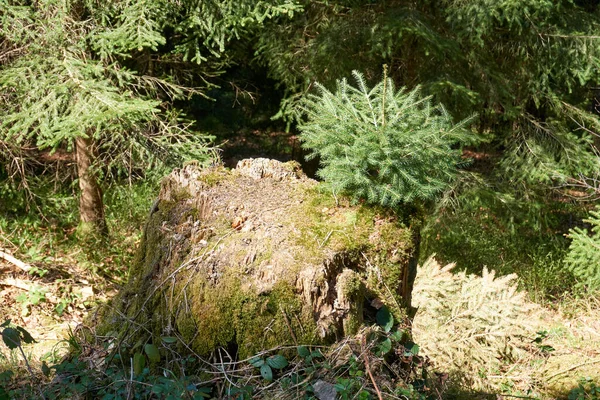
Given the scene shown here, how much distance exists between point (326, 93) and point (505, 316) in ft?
8.97

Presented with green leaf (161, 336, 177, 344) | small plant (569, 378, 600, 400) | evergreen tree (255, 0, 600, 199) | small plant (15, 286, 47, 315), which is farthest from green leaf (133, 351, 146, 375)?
evergreen tree (255, 0, 600, 199)

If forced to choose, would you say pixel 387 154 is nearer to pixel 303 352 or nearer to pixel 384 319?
pixel 384 319

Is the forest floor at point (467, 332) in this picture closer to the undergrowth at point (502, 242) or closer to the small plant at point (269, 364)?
the undergrowth at point (502, 242)

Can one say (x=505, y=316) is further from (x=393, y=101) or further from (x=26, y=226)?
(x=26, y=226)

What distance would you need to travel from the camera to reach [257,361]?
3033mm

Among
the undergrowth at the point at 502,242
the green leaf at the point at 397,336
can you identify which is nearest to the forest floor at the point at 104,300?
the undergrowth at the point at 502,242

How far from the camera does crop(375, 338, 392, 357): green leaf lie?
3123 mm

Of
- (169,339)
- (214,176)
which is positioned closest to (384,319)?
(169,339)

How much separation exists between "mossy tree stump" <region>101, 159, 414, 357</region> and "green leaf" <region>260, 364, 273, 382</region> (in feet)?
0.59

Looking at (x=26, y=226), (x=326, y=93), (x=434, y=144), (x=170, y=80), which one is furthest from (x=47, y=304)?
(x=434, y=144)

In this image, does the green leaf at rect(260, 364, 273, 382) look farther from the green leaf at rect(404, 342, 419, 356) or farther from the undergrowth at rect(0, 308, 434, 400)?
the green leaf at rect(404, 342, 419, 356)

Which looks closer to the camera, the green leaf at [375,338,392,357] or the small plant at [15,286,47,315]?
the green leaf at [375,338,392,357]

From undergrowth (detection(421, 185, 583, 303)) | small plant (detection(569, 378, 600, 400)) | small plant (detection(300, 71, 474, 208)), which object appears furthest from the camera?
undergrowth (detection(421, 185, 583, 303))

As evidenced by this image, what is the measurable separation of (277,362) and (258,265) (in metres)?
0.53
